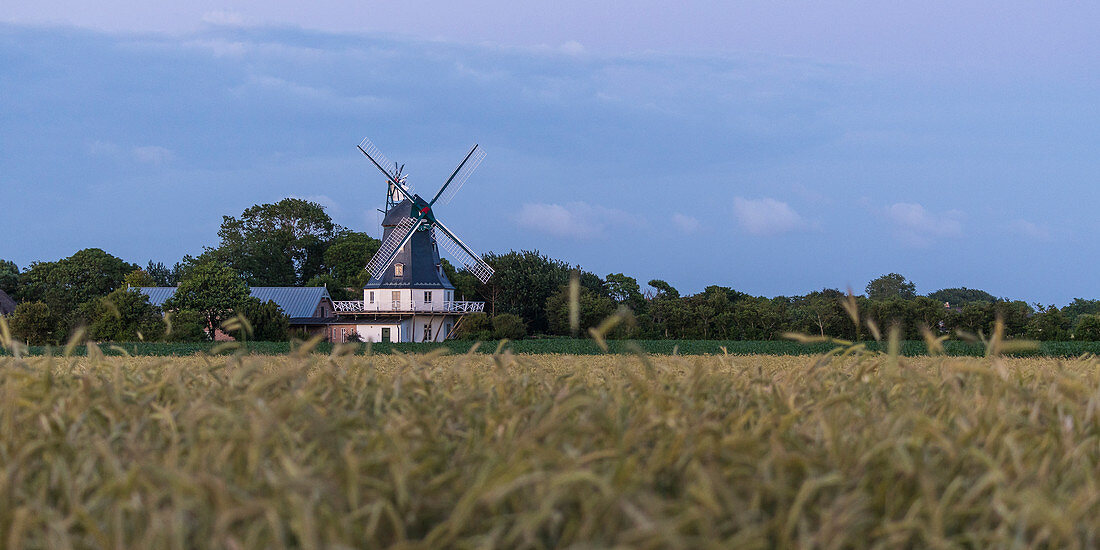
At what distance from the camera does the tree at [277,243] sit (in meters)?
87.3

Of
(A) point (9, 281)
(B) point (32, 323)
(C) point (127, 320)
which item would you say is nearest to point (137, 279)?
(A) point (9, 281)

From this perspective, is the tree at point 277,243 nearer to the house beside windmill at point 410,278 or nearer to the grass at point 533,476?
the house beside windmill at point 410,278

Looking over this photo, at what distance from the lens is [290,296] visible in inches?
2923

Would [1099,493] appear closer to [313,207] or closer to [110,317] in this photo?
[110,317]

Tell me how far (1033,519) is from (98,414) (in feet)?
8.11

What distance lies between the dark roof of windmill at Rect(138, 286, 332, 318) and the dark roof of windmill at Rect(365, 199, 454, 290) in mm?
10372

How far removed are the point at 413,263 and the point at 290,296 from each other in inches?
687

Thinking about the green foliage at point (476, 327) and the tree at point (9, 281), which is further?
the tree at point (9, 281)

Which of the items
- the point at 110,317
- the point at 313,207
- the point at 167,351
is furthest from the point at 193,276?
the point at 313,207

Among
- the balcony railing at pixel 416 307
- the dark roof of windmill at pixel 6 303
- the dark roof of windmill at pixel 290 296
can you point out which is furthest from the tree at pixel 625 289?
the dark roof of windmill at pixel 6 303

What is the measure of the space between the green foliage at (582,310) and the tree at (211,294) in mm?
22956

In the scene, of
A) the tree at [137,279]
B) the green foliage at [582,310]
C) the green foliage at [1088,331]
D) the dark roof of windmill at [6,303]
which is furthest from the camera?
the tree at [137,279]

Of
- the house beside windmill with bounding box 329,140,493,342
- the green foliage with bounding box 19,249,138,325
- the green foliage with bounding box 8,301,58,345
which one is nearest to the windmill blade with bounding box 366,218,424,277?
the house beside windmill with bounding box 329,140,493,342

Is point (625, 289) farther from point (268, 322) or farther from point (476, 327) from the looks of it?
point (268, 322)
